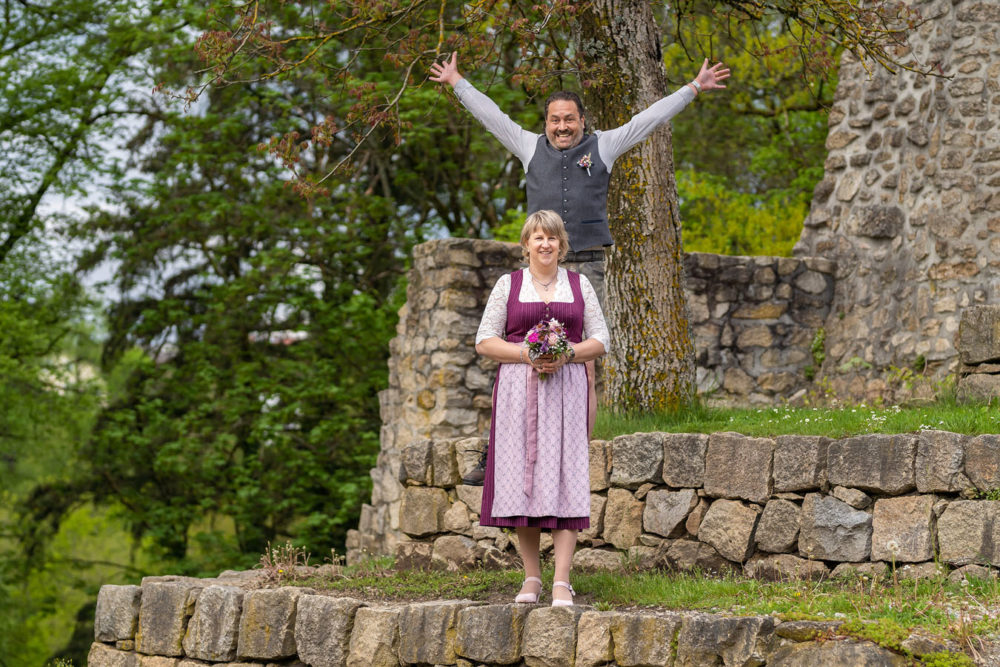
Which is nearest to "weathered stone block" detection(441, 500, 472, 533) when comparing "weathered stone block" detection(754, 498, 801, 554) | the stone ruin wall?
"weathered stone block" detection(754, 498, 801, 554)

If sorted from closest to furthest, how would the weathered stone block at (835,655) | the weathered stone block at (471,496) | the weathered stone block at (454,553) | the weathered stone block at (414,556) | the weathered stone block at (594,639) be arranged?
the weathered stone block at (835,655)
the weathered stone block at (594,639)
the weathered stone block at (454,553)
the weathered stone block at (471,496)
the weathered stone block at (414,556)

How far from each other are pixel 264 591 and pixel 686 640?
2527mm

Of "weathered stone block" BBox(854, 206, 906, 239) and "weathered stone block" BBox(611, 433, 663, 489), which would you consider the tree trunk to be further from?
"weathered stone block" BBox(854, 206, 906, 239)

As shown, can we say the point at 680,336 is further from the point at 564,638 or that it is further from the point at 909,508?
the point at 564,638

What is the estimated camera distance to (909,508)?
19.8 ft

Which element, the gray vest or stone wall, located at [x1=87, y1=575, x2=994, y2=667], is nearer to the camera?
stone wall, located at [x1=87, y1=575, x2=994, y2=667]

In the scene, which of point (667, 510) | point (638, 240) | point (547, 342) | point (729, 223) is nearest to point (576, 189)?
point (547, 342)

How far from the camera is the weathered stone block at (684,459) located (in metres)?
6.80

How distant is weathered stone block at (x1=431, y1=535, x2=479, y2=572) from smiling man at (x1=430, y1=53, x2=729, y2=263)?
207 cm

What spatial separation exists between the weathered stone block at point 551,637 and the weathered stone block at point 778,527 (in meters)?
1.39

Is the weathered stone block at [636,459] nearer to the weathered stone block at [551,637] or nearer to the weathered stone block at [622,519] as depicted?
the weathered stone block at [622,519]

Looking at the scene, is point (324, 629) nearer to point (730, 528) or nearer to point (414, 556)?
point (414, 556)

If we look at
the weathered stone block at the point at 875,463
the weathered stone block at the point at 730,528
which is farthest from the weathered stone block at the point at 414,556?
the weathered stone block at the point at 875,463

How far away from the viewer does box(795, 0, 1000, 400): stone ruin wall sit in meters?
9.32
